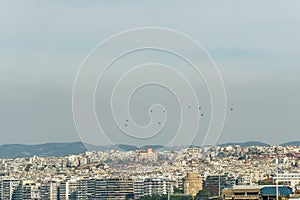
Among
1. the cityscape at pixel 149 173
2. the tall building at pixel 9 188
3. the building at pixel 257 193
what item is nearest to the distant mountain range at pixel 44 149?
the cityscape at pixel 149 173

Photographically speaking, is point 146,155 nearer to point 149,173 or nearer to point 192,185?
point 149,173

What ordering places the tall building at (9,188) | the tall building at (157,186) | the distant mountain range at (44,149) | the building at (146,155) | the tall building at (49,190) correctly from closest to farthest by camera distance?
the tall building at (157,186), the tall building at (49,190), the tall building at (9,188), the building at (146,155), the distant mountain range at (44,149)

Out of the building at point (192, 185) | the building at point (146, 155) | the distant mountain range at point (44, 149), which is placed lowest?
the building at point (192, 185)

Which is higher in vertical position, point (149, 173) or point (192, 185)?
point (149, 173)

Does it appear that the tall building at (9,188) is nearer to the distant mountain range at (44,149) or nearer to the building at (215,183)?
the building at (215,183)

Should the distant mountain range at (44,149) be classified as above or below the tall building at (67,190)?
above

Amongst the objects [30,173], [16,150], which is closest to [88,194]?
[30,173]

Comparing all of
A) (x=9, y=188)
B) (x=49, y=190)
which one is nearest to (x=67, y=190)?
(x=49, y=190)

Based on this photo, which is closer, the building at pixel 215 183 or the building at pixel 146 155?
the building at pixel 215 183

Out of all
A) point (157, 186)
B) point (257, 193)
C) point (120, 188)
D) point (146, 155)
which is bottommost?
point (257, 193)

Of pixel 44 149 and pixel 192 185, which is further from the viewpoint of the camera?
pixel 44 149
